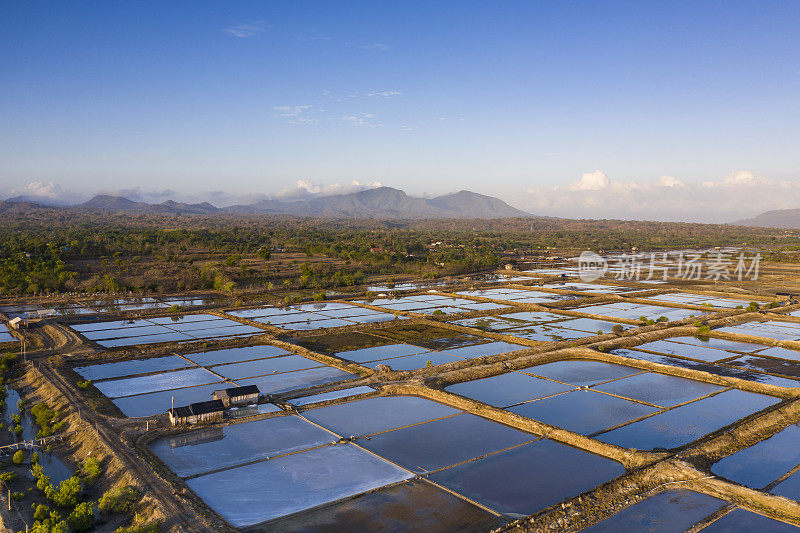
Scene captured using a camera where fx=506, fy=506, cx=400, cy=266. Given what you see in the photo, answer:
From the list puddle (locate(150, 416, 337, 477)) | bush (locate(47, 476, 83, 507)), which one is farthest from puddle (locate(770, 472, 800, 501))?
bush (locate(47, 476, 83, 507))

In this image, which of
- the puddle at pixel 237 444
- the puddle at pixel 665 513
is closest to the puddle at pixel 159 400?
the puddle at pixel 237 444

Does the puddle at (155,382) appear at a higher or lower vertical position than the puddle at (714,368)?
lower

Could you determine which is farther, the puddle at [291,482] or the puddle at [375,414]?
the puddle at [375,414]

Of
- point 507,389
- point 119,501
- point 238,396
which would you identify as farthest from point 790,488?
point 119,501

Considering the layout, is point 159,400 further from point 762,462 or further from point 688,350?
point 688,350

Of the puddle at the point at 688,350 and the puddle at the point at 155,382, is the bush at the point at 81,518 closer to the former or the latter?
the puddle at the point at 155,382

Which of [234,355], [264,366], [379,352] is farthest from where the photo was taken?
[379,352]

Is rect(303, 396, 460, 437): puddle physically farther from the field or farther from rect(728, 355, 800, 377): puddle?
rect(728, 355, 800, 377): puddle
